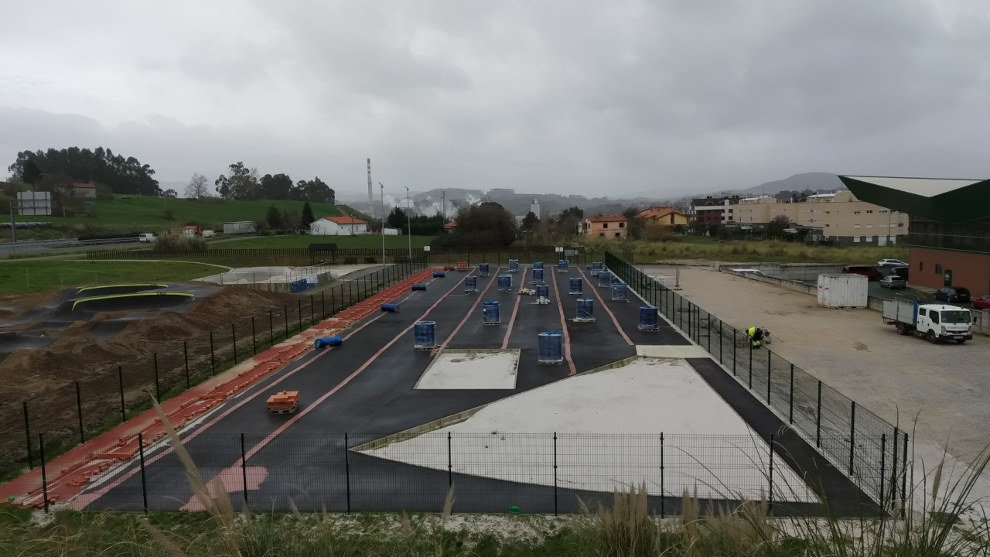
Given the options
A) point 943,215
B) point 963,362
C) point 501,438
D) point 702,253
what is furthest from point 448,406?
point 702,253

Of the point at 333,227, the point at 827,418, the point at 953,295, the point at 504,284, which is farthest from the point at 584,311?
the point at 333,227

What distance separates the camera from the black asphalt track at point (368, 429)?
14.1 m

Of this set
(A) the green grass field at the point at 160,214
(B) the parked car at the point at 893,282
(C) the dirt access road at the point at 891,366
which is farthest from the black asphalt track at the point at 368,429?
(A) the green grass field at the point at 160,214

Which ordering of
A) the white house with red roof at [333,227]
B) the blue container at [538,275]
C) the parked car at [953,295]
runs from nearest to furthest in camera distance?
the parked car at [953,295]
the blue container at [538,275]
the white house with red roof at [333,227]

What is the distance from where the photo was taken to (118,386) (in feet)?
77.8

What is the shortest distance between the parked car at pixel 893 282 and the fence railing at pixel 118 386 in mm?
48252

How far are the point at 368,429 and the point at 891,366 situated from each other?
22602mm

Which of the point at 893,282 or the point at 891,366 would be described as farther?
the point at 893,282

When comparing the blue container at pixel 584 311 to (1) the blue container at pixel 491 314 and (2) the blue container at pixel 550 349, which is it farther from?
(2) the blue container at pixel 550 349

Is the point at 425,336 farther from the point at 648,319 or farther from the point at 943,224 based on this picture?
the point at 943,224

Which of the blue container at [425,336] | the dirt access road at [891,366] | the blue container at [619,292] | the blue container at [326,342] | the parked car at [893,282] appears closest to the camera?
the dirt access road at [891,366]

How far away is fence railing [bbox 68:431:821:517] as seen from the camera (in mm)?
13780

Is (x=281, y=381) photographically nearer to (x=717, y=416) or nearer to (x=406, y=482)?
(x=406, y=482)

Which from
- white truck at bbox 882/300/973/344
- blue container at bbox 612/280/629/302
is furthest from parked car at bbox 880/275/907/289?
blue container at bbox 612/280/629/302
